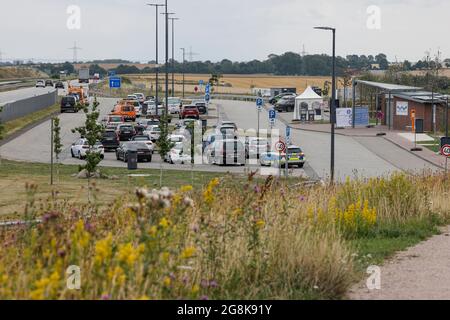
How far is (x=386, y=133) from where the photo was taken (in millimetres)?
62125

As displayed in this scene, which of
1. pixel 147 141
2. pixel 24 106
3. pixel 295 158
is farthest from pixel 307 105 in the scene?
pixel 295 158

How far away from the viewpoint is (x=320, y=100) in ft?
250

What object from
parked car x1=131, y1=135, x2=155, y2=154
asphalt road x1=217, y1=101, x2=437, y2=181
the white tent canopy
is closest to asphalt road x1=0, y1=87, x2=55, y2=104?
the white tent canopy

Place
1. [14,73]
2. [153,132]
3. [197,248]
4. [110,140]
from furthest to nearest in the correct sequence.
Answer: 1. [14,73]
2. [153,132]
3. [110,140]
4. [197,248]

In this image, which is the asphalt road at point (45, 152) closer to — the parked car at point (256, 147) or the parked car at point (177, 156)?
the parked car at point (177, 156)

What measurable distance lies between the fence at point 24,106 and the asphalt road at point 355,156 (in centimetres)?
1830

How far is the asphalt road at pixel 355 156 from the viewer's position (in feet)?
133

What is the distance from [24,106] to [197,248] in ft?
203

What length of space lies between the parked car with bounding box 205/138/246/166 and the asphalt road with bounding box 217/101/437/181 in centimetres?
376

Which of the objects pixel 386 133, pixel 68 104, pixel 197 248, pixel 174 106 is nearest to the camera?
pixel 197 248

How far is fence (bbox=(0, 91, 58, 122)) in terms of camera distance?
201ft

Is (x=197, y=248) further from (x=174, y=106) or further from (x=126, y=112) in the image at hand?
(x=174, y=106)

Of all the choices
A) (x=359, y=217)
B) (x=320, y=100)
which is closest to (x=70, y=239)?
(x=359, y=217)
